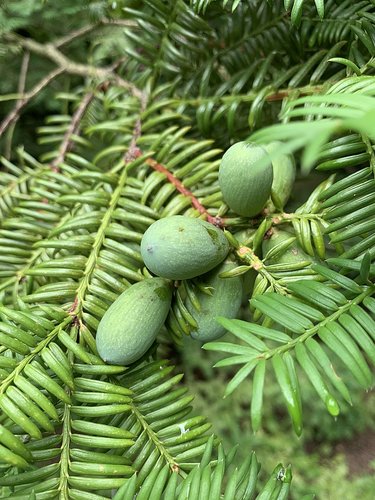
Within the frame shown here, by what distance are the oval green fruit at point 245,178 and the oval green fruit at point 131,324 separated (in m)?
0.16

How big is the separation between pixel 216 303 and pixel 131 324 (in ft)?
0.37

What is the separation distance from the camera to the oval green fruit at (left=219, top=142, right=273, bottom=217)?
2.00ft

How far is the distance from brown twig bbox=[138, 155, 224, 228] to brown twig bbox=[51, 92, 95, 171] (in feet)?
0.83

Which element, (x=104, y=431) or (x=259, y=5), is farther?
(x=259, y=5)

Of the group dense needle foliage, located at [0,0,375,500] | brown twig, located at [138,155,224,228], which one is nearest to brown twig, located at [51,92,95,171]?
dense needle foliage, located at [0,0,375,500]

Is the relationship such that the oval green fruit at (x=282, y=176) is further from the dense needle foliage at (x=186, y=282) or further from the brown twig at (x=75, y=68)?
the brown twig at (x=75, y=68)

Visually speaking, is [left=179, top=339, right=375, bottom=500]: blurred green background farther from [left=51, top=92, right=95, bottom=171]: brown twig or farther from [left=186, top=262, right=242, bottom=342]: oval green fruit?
[left=186, top=262, right=242, bottom=342]: oval green fruit

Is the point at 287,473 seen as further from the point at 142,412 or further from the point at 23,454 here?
the point at 23,454

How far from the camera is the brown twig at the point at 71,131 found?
1061mm

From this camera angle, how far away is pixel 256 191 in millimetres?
624

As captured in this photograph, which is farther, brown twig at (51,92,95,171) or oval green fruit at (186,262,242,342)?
brown twig at (51,92,95,171)

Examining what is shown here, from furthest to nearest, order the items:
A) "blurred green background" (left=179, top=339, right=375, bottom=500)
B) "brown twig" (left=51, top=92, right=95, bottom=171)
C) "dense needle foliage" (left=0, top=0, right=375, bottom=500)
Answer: "blurred green background" (left=179, top=339, right=375, bottom=500) < "brown twig" (left=51, top=92, right=95, bottom=171) < "dense needle foliage" (left=0, top=0, right=375, bottom=500)

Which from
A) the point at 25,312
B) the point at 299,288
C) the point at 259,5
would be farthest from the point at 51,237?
the point at 259,5

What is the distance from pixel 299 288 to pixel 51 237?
0.41 meters
